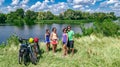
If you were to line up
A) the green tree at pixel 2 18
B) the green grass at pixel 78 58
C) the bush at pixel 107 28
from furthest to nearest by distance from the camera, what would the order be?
the green tree at pixel 2 18, the bush at pixel 107 28, the green grass at pixel 78 58

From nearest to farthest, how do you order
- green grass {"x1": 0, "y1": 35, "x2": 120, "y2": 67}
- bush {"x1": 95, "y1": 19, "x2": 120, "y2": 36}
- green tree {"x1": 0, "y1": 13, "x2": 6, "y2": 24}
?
green grass {"x1": 0, "y1": 35, "x2": 120, "y2": 67} → bush {"x1": 95, "y1": 19, "x2": 120, "y2": 36} → green tree {"x1": 0, "y1": 13, "x2": 6, "y2": 24}

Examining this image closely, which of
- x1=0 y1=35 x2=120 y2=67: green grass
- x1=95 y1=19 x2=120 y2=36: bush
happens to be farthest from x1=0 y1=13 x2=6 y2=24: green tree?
x1=0 y1=35 x2=120 y2=67: green grass

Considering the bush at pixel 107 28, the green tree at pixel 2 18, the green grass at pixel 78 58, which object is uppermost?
the green grass at pixel 78 58

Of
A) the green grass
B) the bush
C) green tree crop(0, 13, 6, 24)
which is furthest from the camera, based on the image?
green tree crop(0, 13, 6, 24)

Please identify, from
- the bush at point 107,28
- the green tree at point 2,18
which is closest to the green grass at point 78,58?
the bush at point 107,28

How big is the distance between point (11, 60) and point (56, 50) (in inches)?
116

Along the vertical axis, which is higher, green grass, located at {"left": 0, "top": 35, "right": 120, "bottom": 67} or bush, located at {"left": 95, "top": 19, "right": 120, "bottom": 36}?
green grass, located at {"left": 0, "top": 35, "right": 120, "bottom": 67}

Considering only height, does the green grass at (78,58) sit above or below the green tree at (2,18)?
above

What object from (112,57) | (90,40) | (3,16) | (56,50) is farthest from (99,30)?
(3,16)

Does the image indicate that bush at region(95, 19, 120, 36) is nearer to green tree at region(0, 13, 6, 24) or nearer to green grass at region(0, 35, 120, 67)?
green grass at region(0, 35, 120, 67)

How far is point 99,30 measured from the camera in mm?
22594

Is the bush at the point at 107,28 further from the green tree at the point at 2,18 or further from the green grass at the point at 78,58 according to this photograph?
the green tree at the point at 2,18

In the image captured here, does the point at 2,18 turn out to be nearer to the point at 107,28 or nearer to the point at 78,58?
the point at 107,28

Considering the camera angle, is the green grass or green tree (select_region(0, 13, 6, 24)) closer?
the green grass
